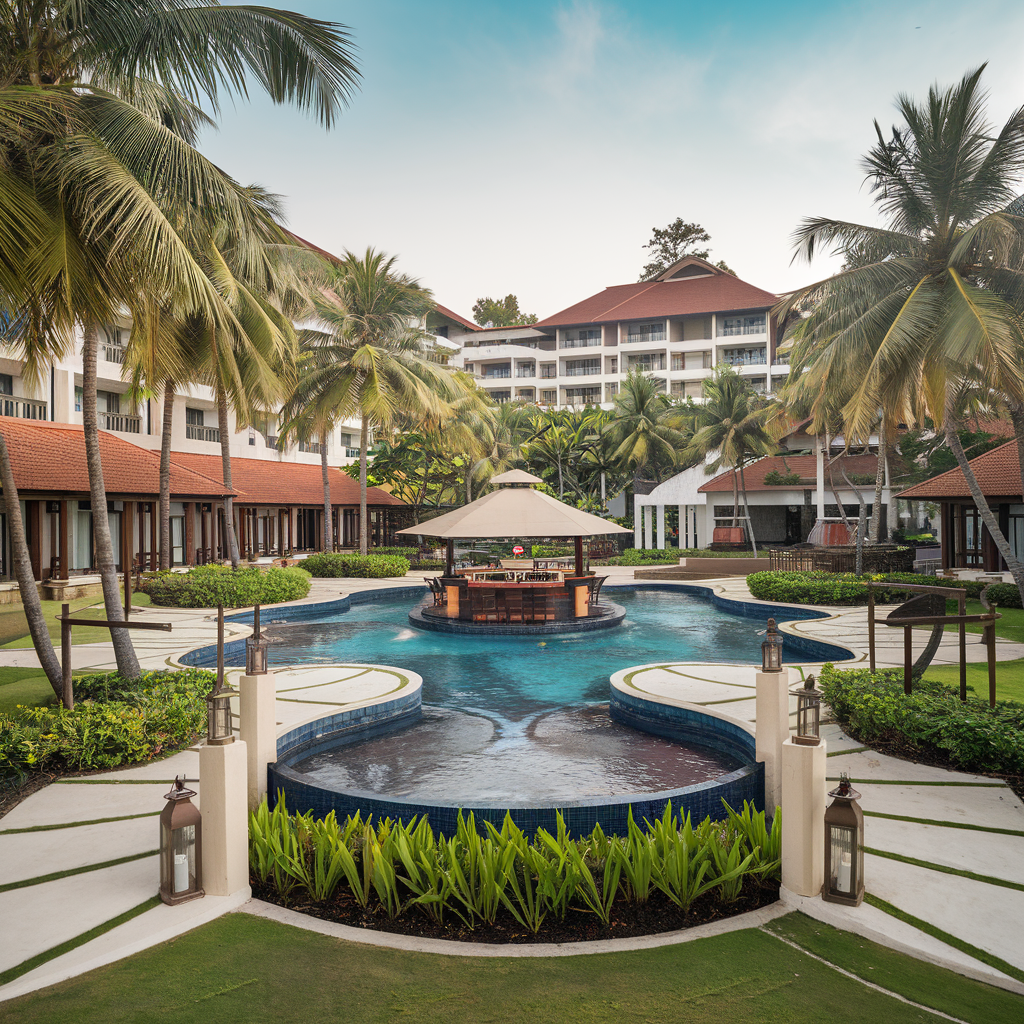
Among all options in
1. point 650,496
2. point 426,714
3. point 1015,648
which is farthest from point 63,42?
point 650,496

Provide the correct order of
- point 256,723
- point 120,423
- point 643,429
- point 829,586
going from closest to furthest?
point 256,723, point 829,586, point 120,423, point 643,429

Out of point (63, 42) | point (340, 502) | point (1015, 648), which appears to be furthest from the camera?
point (340, 502)

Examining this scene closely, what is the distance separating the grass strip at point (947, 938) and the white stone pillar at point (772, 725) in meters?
0.97

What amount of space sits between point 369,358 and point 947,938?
22085 millimetres

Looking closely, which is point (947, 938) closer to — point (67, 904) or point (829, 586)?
point (67, 904)

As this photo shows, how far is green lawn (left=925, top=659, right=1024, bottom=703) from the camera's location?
28.3ft

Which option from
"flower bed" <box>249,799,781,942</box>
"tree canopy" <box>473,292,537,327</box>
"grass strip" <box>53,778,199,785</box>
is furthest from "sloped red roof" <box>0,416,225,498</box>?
"tree canopy" <box>473,292,537,327</box>

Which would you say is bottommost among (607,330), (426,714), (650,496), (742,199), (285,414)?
(426,714)

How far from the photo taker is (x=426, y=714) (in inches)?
368

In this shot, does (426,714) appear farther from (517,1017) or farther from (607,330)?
(607,330)

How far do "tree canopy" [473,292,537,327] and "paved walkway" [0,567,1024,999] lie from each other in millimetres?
72867

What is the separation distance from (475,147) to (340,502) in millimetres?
21095

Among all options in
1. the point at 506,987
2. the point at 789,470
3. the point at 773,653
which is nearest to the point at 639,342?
the point at 789,470

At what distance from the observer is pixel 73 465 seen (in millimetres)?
18875
